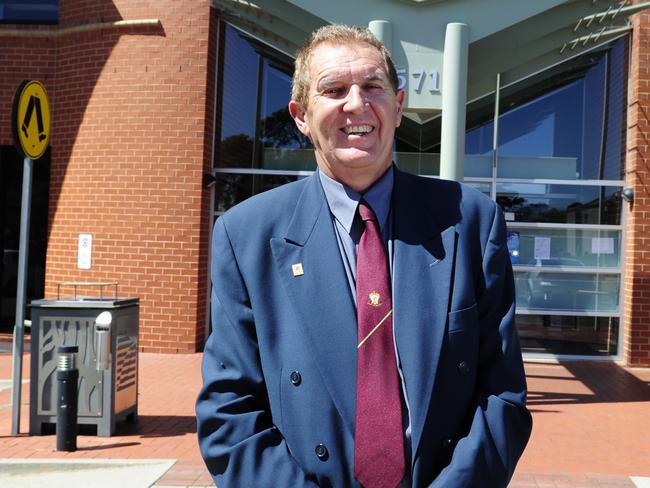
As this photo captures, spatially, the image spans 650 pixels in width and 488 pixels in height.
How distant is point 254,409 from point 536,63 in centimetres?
889

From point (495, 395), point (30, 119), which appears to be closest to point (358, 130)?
point (495, 395)

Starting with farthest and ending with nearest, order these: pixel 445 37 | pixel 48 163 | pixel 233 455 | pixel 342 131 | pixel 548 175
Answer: pixel 48 163
pixel 548 175
pixel 445 37
pixel 342 131
pixel 233 455

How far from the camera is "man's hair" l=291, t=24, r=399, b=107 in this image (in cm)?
203

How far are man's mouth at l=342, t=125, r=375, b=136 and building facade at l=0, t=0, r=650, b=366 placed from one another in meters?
8.08

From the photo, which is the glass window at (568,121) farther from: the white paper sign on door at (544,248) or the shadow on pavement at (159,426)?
the shadow on pavement at (159,426)

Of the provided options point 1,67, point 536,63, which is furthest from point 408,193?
point 1,67

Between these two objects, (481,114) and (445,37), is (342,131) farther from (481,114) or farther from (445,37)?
(481,114)

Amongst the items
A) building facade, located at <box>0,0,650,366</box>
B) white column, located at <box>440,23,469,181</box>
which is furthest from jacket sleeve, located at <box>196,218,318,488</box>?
building facade, located at <box>0,0,650,366</box>

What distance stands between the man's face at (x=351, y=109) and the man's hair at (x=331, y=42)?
0.02m

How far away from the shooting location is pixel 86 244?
34.1 ft

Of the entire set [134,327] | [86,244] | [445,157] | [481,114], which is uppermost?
[481,114]

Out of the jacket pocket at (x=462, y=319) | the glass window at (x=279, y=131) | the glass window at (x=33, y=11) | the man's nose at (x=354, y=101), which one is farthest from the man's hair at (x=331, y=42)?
the glass window at (x=33, y=11)

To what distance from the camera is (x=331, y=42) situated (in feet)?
6.64

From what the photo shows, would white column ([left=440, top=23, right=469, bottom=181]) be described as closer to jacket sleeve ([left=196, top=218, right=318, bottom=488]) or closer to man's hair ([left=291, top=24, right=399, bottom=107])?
man's hair ([left=291, top=24, right=399, bottom=107])
